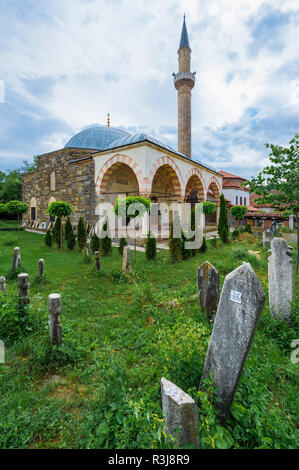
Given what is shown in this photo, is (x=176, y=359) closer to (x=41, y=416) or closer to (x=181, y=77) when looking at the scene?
(x=41, y=416)

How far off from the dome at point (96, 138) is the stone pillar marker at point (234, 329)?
18.2 m

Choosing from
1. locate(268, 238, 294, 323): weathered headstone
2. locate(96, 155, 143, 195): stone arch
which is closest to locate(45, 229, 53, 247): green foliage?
locate(96, 155, 143, 195): stone arch

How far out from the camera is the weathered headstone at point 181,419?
1.38 metres

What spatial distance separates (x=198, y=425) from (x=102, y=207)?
12104 millimetres

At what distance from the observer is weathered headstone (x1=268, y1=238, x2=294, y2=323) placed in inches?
134

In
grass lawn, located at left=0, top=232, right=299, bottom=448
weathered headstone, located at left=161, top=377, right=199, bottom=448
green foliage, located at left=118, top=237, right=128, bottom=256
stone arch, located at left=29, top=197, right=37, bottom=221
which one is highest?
stone arch, located at left=29, top=197, right=37, bottom=221

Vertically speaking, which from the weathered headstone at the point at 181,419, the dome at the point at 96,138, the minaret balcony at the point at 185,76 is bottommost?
the weathered headstone at the point at 181,419

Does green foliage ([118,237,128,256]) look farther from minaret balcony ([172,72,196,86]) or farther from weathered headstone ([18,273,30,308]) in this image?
minaret balcony ([172,72,196,86])

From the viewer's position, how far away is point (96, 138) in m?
18.4

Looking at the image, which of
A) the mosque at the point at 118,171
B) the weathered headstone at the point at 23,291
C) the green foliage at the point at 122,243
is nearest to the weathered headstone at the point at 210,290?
the weathered headstone at the point at 23,291

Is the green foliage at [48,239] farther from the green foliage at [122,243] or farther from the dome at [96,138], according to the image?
the dome at [96,138]

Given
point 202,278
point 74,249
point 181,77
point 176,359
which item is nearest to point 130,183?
point 74,249

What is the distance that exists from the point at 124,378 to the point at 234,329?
121 centimetres

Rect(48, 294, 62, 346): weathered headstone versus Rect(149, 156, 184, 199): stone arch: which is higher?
Rect(149, 156, 184, 199): stone arch
